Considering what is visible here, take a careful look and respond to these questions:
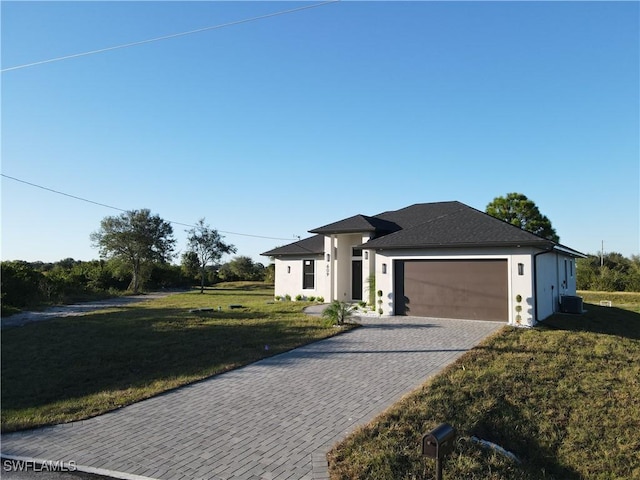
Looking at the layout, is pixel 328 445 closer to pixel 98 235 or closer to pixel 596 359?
pixel 596 359

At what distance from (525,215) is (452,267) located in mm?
26389

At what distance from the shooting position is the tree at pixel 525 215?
119 ft

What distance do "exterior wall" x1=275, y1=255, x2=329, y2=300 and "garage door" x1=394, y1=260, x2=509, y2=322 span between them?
6.09 m

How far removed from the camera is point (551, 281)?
16.4m

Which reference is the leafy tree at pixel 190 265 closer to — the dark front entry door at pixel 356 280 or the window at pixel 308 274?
the window at pixel 308 274

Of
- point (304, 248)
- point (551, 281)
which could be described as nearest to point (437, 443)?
point (551, 281)

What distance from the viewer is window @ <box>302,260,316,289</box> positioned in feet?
72.5

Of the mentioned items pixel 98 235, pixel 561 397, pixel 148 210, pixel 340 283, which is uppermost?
pixel 148 210

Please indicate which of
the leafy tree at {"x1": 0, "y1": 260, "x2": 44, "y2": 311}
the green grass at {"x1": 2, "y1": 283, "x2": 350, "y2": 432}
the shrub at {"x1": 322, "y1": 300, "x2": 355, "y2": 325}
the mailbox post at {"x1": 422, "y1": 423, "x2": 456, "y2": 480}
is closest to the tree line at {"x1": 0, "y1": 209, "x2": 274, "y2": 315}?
the leafy tree at {"x1": 0, "y1": 260, "x2": 44, "y2": 311}

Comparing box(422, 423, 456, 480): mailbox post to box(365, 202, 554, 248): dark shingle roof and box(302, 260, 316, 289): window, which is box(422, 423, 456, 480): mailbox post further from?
box(302, 260, 316, 289): window

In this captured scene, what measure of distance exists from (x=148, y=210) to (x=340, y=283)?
2660 cm

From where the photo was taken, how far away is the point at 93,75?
10.9m

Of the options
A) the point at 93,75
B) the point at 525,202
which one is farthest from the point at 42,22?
the point at 525,202

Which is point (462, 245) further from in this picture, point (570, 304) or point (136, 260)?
point (136, 260)
